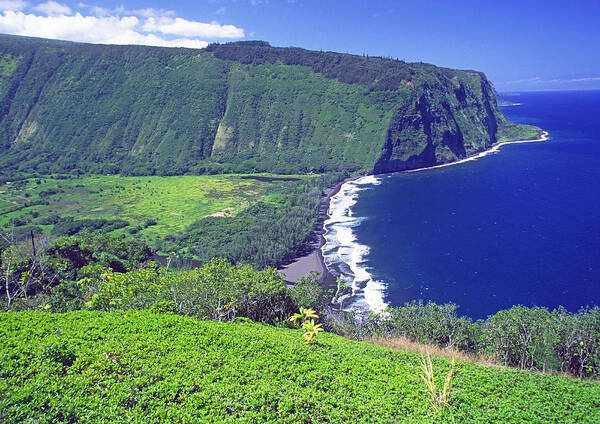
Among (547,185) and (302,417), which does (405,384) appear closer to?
(302,417)

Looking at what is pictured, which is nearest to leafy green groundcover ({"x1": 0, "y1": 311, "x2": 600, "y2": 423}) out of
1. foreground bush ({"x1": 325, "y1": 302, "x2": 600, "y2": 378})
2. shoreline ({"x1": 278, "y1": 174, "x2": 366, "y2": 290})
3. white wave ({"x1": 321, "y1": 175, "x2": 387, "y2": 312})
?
foreground bush ({"x1": 325, "y1": 302, "x2": 600, "y2": 378})

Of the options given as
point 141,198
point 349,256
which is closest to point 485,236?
point 349,256

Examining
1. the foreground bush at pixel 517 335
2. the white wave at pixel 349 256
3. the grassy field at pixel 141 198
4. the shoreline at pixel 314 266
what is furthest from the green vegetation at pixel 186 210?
the foreground bush at pixel 517 335

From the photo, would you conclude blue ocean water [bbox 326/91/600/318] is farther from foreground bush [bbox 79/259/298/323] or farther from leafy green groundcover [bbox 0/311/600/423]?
leafy green groundcover [bbox 0/311/600/423]

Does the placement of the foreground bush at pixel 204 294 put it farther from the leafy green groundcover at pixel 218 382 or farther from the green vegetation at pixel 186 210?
the green vegetation at pixel 186 210

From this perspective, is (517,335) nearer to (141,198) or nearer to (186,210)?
(186,210)

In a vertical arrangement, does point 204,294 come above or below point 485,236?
above

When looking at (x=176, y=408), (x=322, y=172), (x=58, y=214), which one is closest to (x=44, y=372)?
(x=176, y=408)
